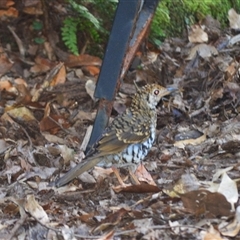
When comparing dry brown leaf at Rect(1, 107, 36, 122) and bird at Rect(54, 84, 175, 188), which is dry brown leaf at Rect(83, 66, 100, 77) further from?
bird at Rect(54, 84, 175, 188)

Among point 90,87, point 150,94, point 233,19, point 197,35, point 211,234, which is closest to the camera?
point 211,234

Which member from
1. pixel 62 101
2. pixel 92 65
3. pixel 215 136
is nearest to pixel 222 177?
pixel 215 136

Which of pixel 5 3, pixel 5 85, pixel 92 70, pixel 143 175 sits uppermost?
pixel 5 3

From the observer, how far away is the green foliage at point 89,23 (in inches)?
297

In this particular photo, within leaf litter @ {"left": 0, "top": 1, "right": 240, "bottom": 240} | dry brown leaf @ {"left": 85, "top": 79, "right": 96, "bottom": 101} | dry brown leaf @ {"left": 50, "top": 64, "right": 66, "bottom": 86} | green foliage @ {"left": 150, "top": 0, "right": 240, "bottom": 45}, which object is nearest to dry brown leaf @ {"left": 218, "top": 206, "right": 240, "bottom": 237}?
leaf litter @ {"left": 0, "top": 1, "right": 240, "bottom": 240}

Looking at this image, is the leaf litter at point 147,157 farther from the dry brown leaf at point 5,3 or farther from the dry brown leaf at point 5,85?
the dry brown leaf at point 5,3

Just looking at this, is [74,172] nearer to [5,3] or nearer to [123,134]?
[123,134]

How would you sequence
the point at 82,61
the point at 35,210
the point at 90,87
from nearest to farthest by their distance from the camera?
the point at 35,210
the point at 90,87
the point at 82,61

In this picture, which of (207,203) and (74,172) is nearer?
(207,203)

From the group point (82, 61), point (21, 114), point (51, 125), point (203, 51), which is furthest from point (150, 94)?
point (82, 61)

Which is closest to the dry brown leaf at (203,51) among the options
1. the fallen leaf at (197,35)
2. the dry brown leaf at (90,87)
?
the fallen leaf at (197,35)

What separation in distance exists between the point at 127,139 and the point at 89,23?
2.71m

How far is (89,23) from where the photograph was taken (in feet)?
25.3

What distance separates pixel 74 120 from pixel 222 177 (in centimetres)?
238
